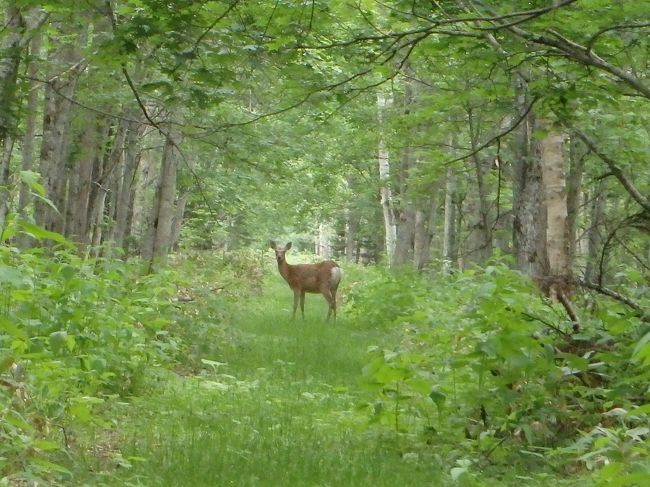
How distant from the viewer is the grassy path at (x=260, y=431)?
5980mm

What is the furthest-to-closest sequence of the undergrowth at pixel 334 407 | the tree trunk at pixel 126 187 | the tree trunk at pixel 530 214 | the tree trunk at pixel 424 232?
the tree trunk at pixel 424 232 < the tree trunk at pixel 126 187 < the tree trunk at pixel 530 214 < the undergrowth at pixel 334 407

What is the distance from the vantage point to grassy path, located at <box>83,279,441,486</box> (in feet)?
19.6

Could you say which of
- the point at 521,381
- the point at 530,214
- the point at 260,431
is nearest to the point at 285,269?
the point at 530,214

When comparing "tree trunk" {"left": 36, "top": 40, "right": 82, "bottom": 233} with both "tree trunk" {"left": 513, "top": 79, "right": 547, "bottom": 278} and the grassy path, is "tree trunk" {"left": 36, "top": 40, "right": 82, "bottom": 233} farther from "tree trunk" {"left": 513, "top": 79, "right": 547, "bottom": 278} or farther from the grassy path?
"tree trunk" {"left": 513, "top": 79, "right": 547, "bottom": 278}

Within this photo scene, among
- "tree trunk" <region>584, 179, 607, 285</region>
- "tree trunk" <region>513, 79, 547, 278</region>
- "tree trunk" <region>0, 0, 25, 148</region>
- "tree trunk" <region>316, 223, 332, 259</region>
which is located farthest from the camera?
"tree trunk" <region>316, 223, 332, 259</region>

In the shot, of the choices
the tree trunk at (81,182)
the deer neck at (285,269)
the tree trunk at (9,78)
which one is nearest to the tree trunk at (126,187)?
the tree trunk at (81,182)

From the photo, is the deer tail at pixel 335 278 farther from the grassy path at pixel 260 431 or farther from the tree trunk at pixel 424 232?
the grassy path at pixel 260 431

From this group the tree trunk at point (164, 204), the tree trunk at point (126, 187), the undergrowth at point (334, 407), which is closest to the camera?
the undergrowth at point (334, 407)

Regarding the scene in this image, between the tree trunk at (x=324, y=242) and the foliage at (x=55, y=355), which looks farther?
the tree trunk at (x=324, y=242)

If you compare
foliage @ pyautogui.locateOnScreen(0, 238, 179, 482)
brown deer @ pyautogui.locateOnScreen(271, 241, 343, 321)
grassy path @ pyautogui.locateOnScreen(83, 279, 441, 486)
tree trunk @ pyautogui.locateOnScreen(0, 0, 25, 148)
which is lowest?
grassy path @ pyautogui.locateOnScreen(83, 279, 441, 486)

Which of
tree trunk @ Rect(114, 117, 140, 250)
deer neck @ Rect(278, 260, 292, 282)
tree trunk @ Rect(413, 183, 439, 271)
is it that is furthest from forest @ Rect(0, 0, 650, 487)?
tree trunk @ Rect(413, 183, 439, 271)

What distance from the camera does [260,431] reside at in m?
7.46

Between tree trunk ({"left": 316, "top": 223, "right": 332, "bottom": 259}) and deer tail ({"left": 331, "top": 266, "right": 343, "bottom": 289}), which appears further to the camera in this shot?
tree trunk ({"left": 316, "top": 223, "right": 332, "bottom": 259})

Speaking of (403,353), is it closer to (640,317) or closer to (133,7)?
(640,317)
